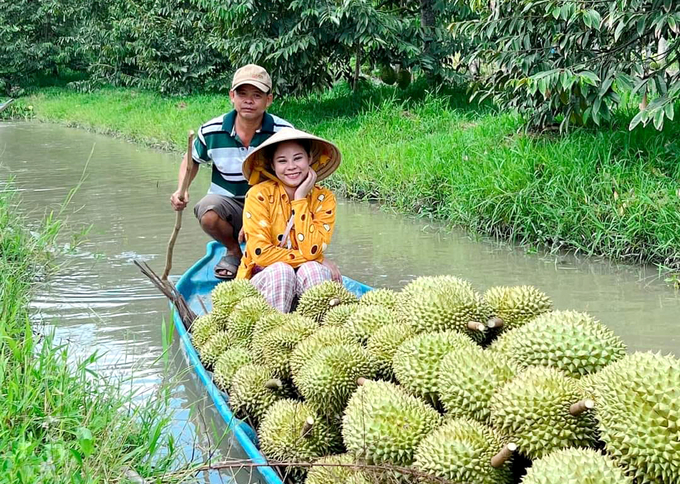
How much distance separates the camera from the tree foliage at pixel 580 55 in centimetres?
566

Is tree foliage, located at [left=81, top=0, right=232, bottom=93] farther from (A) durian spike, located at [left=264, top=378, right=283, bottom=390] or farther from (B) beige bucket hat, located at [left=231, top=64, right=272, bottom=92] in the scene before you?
(A) durian spike, located at [left=264, top=378, right=283, bottom=390]

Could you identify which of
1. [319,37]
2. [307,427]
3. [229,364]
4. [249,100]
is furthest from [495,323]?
[319,37]

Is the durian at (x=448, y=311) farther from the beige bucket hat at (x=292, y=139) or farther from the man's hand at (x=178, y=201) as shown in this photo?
the man's hand at (x=178, y=201)

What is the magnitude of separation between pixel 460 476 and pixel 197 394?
2.35 m

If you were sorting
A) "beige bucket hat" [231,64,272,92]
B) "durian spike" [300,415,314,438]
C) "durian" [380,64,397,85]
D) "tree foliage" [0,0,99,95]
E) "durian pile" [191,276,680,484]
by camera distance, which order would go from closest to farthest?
"durian pile" [191,276,680,484] → "durian spike" [300,415,314,438] → "beige bucket hat" [231,64,272,92] → "durian" [380,64,397,85] → "tree foliage" [0,0,99,95]

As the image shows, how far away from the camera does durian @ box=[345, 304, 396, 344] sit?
9.51 feet

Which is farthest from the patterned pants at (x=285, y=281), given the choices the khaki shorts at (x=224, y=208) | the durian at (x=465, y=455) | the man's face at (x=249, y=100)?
the durian at (x=465, y=455)

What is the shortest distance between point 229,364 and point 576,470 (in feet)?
6.20

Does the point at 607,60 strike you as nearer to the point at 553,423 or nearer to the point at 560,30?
the point at 560,30

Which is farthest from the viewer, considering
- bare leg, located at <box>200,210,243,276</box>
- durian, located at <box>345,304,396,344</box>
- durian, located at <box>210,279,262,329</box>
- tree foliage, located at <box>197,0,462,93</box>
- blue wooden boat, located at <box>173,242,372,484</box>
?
tree foliage, located at <box>197,0,462,93</box>

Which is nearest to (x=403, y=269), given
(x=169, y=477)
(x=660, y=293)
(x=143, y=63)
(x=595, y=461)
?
(x=660, y=293)

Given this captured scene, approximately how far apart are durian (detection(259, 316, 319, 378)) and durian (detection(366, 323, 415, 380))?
0.39m

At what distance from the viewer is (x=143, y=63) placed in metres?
20.8

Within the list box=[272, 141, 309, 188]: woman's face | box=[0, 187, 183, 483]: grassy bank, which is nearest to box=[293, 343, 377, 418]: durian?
box=[0, 187, 183, 483]: grassy bank
